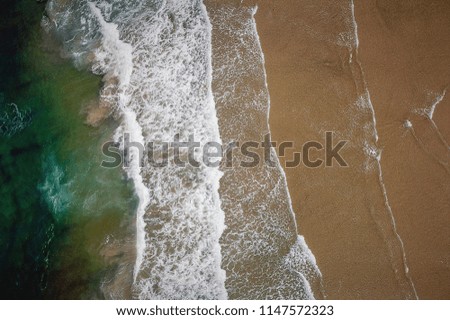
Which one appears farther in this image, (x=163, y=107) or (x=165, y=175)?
(x=163, y=107)

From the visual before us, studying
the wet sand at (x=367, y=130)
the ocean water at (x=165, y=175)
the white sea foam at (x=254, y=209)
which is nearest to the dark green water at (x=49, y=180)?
the ocean water at (x=165, y=175)

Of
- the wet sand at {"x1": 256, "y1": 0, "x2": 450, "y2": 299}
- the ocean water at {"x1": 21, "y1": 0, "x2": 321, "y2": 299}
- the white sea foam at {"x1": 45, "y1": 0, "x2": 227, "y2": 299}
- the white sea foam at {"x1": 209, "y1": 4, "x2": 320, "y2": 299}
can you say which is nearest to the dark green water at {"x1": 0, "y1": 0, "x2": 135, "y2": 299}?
the ocean water at {"x1": 21, "y1": 0, "x2": 321, "y2": 299}

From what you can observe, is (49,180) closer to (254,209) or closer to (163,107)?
(163,107)

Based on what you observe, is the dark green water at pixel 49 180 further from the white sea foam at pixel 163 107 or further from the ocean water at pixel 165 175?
the white sea foam at pixel 163 107

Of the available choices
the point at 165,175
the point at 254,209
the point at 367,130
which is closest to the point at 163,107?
the point at 165,175

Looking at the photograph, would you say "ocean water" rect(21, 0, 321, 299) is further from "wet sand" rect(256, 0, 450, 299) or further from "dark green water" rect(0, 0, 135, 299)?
"wet sand" rect(256, 0, 450, 299)
